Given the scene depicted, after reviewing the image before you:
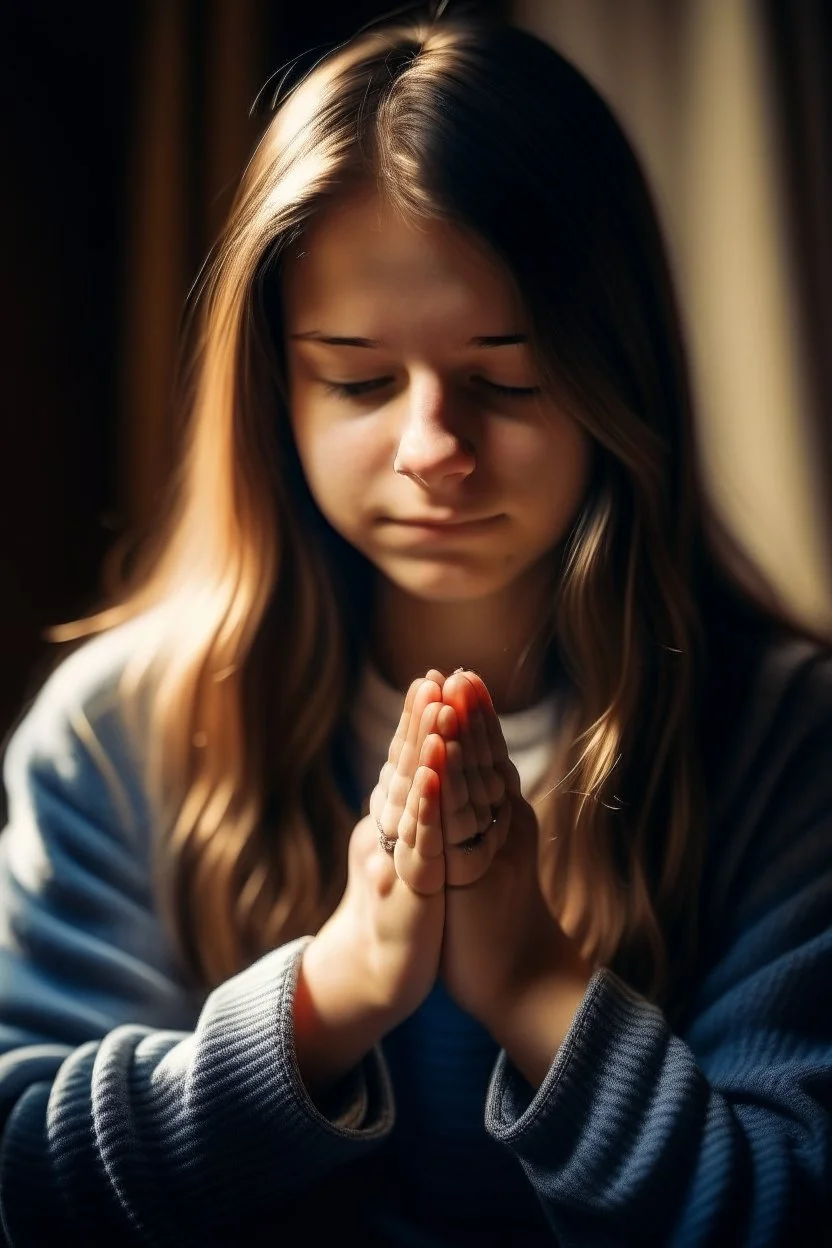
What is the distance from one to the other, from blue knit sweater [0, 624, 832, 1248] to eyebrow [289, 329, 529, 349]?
0.21 m

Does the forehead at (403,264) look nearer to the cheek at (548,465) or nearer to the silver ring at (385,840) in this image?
the cheek at (548,465)

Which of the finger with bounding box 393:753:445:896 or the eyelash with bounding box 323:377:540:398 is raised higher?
the eyelash with bounding box 323:377:540:398

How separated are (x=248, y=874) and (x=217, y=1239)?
169mm

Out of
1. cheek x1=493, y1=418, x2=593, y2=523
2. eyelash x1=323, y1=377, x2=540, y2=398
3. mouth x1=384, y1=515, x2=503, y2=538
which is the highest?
eyelash x1=323, y1=377, x2=540, y2=398

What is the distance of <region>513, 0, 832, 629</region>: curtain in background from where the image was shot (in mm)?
664

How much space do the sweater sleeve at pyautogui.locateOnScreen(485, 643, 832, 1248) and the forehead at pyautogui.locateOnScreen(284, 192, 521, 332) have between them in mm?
257

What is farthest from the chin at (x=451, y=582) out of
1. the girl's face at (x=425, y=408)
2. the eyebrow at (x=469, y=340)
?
the eyebrow at (x=469, y=340)

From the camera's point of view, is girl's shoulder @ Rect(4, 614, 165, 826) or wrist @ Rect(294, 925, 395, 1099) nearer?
→ wrist @ Rect(294, 925, 395, 1099)

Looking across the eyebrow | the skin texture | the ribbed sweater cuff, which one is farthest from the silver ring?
the eyebrow

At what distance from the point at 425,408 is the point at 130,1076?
343 millimetres

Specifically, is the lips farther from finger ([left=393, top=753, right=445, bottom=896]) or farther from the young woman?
finger ([left=393, top=753, right=445, bottom=896])

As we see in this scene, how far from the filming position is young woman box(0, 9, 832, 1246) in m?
0.58

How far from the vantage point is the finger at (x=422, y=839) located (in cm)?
57

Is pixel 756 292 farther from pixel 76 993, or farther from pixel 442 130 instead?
pixel 76 993
